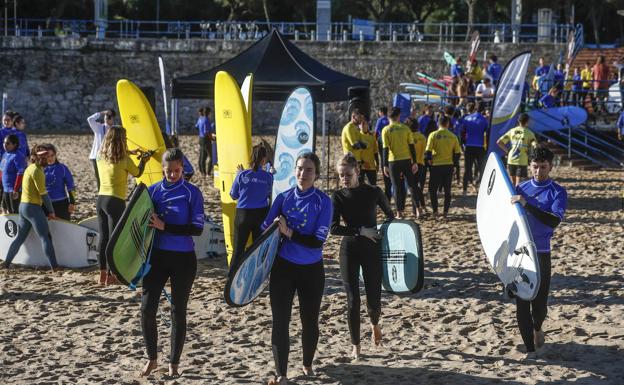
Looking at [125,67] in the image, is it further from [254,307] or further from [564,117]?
[254,307]

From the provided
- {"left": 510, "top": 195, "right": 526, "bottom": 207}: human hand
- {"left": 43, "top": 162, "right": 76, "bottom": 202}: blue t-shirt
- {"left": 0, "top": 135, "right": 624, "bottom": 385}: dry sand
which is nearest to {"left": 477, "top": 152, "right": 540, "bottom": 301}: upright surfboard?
{"left": 510, "top": 195, "right": 526, "bottom": 207}: human hand

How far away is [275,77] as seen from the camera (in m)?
15.3

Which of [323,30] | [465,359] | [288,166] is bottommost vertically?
[465,359]

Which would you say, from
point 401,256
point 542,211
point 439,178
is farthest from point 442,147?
point 542,211

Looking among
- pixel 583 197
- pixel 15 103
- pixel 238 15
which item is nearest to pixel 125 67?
pixel 15 103

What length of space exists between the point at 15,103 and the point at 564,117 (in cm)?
1997

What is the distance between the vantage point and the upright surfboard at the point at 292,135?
1027 cm

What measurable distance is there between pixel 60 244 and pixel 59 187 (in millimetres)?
579

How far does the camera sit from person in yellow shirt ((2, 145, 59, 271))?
9328mm

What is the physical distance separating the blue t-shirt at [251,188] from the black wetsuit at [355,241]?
2.00 meters

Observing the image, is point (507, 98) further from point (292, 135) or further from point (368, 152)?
point (292, 135)

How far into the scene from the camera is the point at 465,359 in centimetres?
685

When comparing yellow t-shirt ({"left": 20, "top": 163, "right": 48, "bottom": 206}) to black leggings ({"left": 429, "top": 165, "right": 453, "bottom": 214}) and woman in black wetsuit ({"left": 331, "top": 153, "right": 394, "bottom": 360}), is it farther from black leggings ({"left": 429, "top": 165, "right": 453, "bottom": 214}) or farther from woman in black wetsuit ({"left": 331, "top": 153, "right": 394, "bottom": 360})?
black leggings ({"left": 429, "top": 165, "right": 453, "bottom": 214})

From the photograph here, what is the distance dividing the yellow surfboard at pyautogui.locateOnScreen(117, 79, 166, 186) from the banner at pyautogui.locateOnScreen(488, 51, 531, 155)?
532 cm
